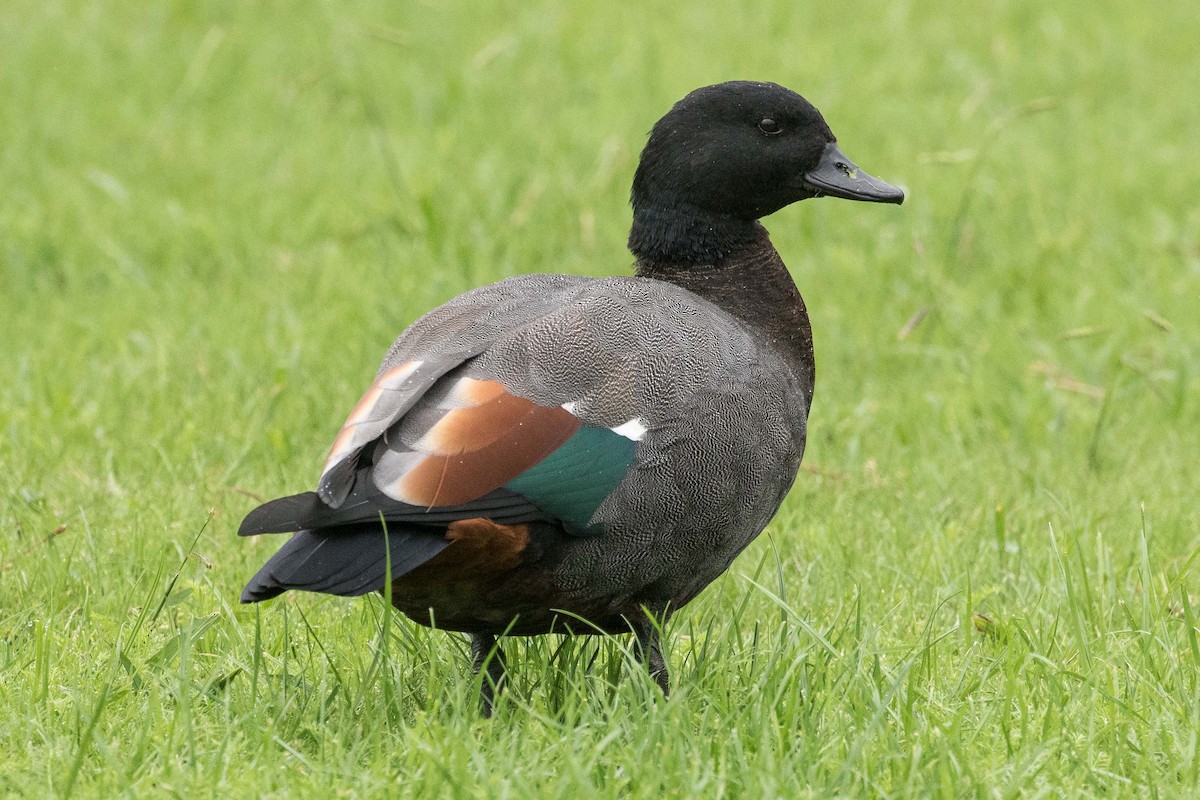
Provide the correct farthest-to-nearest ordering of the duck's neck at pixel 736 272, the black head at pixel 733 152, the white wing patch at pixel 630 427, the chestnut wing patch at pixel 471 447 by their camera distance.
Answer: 1. the black head at pixel 733 152
2. the duck's neck at pixel 736 272
3. the white wing patch at pixel 630 427
4. the chestnut wing patch at pixel 471 447

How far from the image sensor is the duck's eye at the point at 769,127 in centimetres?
442

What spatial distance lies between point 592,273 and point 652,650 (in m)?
3.53

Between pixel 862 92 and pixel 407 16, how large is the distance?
291 cm

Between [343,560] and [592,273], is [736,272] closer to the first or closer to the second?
[343,560]

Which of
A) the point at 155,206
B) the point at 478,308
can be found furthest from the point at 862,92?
the point at 478,308

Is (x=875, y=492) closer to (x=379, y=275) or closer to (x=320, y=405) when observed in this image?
(x=320, y=405)

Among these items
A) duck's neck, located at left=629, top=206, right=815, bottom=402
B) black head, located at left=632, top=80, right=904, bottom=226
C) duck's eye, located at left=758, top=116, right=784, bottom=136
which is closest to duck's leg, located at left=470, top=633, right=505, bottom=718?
duck's neck, located at left=629, top=206, right=815, bottom=402

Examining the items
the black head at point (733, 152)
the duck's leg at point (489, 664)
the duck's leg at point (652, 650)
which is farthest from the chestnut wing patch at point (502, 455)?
the black head at point (733, 152)

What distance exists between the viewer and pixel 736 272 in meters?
4.32

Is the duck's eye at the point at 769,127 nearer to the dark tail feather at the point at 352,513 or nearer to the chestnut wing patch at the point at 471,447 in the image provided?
the chestnut wing patch at the point at 471,447

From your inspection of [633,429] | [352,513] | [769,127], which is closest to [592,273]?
[769,127]

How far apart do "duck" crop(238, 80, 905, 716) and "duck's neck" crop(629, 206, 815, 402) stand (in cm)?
4

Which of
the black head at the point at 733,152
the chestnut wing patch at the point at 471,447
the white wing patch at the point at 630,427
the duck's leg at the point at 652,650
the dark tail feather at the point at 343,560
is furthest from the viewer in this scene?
the black head at the point at 733,152

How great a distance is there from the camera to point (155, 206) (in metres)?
7.80
